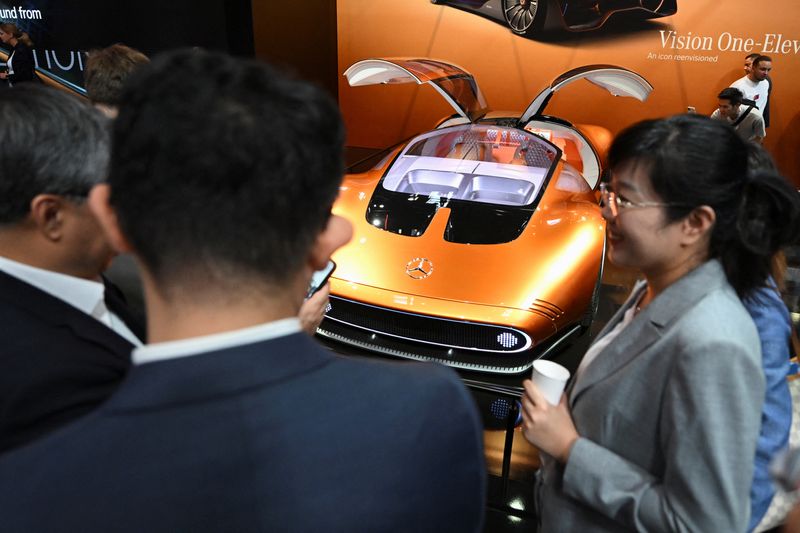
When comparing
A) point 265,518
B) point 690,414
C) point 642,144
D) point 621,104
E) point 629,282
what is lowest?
point 629,282

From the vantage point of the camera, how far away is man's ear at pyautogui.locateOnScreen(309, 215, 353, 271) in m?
0.68

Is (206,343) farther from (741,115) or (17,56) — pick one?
(17,56)

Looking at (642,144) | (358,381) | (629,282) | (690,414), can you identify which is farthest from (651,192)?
(629,282)

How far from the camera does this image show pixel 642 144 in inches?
49.1

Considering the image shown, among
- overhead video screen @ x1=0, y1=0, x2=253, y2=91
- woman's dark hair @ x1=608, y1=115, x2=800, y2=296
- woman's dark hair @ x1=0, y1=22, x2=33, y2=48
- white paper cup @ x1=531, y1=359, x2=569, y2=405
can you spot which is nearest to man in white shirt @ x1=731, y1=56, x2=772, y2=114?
woman's dark hair @ x1=608, y1=115, x2=800, y2=296

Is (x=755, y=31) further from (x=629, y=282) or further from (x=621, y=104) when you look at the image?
(x=629, y=282)

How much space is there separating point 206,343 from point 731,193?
1.14m

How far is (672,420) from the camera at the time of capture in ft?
3.45

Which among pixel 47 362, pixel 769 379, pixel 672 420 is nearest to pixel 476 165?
pixel 769 379

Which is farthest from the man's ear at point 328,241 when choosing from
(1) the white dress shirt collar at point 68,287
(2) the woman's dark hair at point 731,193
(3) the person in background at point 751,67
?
(3) the person in background at point 751,67

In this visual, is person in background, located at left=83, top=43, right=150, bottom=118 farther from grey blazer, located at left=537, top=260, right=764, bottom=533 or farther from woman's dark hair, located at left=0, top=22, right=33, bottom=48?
woman's dark hair, located at left=0, top=22, right=33, bottom=48

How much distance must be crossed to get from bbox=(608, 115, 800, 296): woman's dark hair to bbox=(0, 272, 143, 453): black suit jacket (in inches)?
46.1

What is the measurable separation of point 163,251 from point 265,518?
11.4 inches

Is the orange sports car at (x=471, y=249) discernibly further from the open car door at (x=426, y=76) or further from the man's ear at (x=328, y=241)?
the man's ear at (x=328, y=241)
